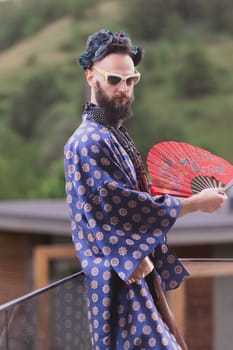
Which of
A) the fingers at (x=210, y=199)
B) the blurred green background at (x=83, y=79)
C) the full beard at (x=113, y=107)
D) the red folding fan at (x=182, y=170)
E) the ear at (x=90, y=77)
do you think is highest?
the blurred green background at (x=83, y=79)

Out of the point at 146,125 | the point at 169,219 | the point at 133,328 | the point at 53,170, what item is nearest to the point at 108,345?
the point at 133,328

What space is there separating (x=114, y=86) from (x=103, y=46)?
0.11 m

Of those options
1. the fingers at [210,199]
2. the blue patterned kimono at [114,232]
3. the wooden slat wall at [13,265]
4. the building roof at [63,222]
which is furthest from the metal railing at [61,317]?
the wooden slat wall at [13,265]

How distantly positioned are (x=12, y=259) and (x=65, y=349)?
5496 mm

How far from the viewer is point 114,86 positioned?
2.26 meters

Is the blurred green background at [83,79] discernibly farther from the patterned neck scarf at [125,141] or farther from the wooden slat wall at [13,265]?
the patterned neck scarf at [125,141]

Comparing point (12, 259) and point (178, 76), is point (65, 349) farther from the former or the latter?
point (178, 76)

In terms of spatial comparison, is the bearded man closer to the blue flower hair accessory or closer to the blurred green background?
the blue flower hair accessory

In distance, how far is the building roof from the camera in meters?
6.36

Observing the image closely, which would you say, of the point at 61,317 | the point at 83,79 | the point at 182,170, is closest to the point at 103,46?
the point at 182,170

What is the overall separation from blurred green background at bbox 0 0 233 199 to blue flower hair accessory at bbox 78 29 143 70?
80.7 ft

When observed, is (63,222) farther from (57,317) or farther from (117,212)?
(117,212)

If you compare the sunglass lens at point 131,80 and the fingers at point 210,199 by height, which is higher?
the sunglass lens at point 131,80

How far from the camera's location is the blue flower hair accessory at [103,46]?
89.6 inches
